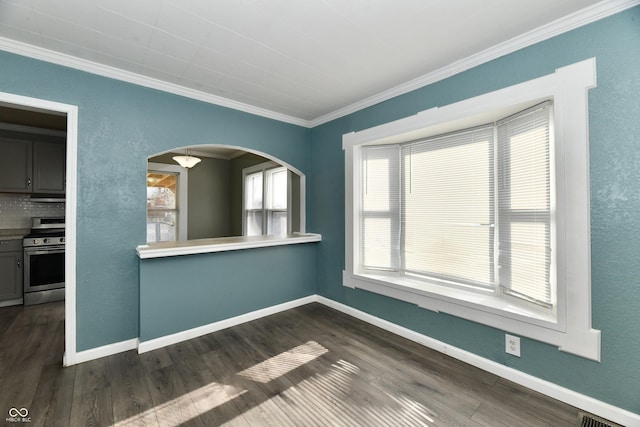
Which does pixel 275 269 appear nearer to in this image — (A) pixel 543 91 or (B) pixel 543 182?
(B) pixel 543 182

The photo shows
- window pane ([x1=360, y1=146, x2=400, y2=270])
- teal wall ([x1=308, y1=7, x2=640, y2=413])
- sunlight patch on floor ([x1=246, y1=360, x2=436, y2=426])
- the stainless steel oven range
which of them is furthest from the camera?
the stainless steel oven range

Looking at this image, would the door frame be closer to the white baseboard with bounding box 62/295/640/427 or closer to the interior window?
the white baseboard with bounding box 62/295/640/427

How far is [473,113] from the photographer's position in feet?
7.37

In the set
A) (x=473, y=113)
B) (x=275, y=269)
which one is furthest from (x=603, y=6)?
(x=275, y=269)

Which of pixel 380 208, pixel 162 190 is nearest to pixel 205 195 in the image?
pixel 162 190

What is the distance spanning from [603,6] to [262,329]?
3650 millimetres

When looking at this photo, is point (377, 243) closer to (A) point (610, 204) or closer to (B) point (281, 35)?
A: (A) point (610, 204)

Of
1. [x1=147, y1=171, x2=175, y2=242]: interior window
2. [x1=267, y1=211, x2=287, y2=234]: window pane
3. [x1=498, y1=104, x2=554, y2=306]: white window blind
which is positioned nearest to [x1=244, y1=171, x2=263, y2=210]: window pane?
[x1=267, y1=211, x2=287, y2=234]: window pane

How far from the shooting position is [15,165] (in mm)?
3879

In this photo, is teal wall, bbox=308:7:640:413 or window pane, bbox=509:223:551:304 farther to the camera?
window pane, bbox=509:223:551:304

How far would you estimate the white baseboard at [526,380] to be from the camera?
1.67 meters

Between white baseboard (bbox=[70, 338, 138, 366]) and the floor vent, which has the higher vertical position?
white baseboard (bbox=[70, 338, 138, 366])
